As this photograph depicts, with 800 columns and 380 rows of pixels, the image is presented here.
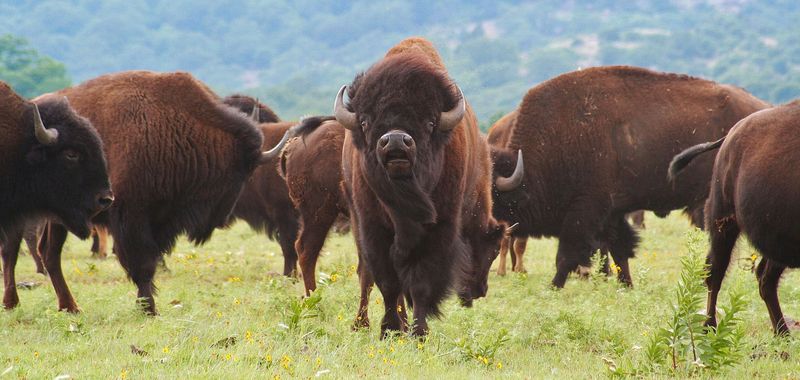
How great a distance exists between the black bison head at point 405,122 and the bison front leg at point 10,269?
340cm

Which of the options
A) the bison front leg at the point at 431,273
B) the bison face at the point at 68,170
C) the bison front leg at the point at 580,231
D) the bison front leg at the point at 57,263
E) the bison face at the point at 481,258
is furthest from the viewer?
the bison front leg at the point at 580,231

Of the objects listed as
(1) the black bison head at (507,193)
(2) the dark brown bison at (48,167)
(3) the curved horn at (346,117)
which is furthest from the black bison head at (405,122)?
(1) the black bison head at (507,193)

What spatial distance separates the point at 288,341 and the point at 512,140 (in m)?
5.77

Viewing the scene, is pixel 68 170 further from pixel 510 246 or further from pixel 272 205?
pixel 510 246

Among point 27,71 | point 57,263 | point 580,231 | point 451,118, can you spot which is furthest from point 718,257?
point 27,71

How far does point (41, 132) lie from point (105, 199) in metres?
0.76

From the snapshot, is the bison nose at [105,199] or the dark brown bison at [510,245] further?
the dark brown bison at [510,245]

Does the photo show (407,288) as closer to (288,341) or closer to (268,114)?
(288,341)

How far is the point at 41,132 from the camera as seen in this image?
767cm

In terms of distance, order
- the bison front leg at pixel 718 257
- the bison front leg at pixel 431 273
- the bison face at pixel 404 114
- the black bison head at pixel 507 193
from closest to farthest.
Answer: the bison face at pixel 404 114, the bison front leg at pixel 431 273, the bison front leg at pixel 718 257, the black bison head at pixel 507 193

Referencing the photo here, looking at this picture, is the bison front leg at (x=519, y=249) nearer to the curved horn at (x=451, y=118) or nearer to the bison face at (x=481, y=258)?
the bison face at (x=481, y=258)

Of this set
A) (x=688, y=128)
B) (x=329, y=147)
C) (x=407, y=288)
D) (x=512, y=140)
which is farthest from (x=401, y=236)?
(x=688, y=128)

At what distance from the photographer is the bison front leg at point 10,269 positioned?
29.2 ft

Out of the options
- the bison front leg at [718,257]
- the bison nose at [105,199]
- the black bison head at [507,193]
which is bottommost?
the black bison head at [507,193]
